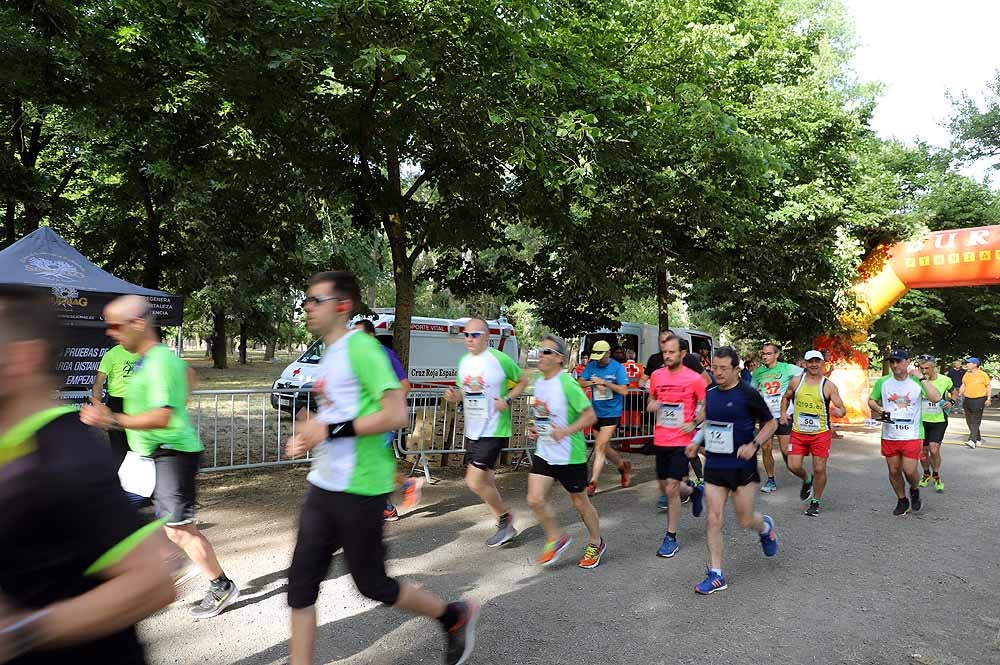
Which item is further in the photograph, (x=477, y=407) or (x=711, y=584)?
(x=477, y=407)

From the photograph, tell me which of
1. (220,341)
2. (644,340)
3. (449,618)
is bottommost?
(449,618)

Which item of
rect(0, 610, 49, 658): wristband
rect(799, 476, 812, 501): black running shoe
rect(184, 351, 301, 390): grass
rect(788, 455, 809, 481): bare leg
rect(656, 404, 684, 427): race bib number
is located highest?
rect(0, 610, 49, 658): wristband

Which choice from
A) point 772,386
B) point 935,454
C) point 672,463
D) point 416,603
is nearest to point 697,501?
point 672,463

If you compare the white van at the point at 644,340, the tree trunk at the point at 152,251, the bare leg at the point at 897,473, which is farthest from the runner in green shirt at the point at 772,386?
the tree trunk at the point at 152,251

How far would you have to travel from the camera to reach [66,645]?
139 centimetres

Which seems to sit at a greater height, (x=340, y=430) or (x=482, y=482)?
(x=340, y=430)

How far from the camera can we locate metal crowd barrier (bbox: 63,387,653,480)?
8648 mm

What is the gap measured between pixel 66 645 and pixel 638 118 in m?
7.82

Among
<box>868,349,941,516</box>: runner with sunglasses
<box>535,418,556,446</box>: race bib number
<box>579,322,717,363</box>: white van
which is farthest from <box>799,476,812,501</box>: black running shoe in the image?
<box>579,322,717,363</box>: white van

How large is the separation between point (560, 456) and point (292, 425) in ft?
18.5

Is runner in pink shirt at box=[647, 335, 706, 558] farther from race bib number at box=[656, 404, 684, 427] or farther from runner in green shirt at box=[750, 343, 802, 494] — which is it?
runner in green shirt at box=[750, 343, 802, 494]

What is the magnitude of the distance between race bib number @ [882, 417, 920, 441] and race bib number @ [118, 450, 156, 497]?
728cm

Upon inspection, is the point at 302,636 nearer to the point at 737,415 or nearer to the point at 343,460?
the point at 343,460

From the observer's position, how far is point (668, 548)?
598cm
